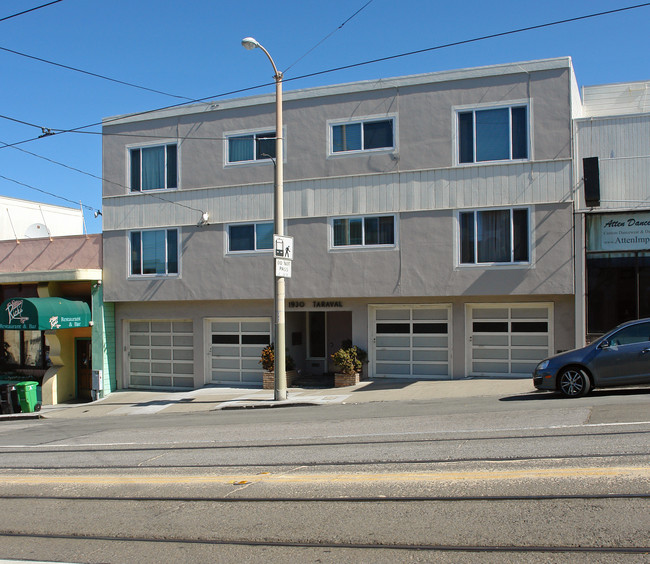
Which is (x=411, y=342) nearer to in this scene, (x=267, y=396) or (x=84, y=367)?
(x=267, y=396)

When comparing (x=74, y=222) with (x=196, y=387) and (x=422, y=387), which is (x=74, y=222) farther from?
(x=422, y=387)

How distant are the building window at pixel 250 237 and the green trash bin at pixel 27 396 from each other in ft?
25.3

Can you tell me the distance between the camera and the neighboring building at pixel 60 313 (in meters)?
22.5

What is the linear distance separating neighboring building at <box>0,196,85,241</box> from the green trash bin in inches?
326

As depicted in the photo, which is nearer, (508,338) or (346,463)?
(346,463)

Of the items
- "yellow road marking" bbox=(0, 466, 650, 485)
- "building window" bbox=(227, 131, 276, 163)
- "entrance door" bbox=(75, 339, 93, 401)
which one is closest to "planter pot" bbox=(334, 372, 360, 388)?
"building window" bbox=(227, 131, 276, 163)

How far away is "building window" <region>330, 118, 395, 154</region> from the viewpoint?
19781 millimetres

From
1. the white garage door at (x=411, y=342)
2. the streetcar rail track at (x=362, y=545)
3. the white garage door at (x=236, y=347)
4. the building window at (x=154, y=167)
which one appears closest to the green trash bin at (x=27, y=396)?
the white garage door at (x=236, y=347)

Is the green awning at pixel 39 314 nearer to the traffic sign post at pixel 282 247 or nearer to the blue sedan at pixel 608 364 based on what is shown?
the traffic sign post at pixel 282 247

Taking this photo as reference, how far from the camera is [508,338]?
62.8 ft

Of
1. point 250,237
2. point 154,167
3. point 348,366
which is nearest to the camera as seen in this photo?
point 348,366

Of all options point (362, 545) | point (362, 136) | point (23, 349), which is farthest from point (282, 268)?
point (23, 349)

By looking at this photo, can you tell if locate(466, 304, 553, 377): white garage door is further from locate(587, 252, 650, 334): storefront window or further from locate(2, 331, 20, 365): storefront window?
locate(2, 331, 20, 365): storefront window

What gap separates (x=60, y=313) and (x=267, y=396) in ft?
26.1
